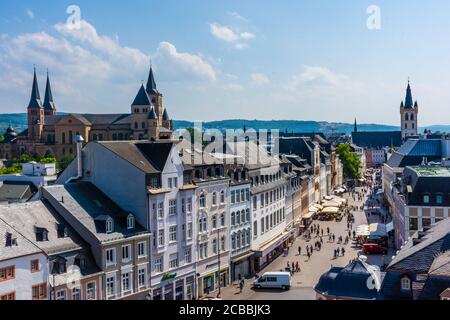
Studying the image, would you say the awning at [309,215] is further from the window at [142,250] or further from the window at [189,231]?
the window at [142,250]

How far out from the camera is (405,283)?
2977 cm

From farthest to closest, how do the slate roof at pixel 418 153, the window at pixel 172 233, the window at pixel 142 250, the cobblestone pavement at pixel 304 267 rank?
the slate roof at pixel 418 153
the cobblestone pavement at pixel 304 267
the window at pixel 172 233
the window at pixel 142 250

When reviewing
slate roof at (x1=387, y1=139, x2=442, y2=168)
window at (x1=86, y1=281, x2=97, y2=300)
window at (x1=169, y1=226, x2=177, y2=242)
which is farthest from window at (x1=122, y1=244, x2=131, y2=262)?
slate roof at (x1=387, y1=139, x2=442, y2=168)

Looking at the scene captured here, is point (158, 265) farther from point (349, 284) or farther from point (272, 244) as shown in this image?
point (272, 244)

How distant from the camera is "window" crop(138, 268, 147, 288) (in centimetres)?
4266

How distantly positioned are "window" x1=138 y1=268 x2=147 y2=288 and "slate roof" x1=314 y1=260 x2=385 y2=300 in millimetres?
14981

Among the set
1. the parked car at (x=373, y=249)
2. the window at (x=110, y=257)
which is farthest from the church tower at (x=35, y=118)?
the window at (x=110, y=257)

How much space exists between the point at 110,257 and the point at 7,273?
8446 millimetres

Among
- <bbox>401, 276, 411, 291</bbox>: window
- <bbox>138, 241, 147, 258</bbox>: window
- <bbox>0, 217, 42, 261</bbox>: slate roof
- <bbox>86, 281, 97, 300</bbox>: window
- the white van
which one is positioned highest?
<bbox>0, 217, 42, 261</bbox>: slate roof

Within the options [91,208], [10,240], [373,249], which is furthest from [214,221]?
[10,240]

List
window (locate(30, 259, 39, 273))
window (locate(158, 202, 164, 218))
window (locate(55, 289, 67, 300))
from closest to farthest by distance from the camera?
window (locate(30, 259, 39, 273)) → window (locate(55, 289, 67, 300)) → window (locate(158, 202, 164, 218))

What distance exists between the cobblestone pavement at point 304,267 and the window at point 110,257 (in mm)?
10008

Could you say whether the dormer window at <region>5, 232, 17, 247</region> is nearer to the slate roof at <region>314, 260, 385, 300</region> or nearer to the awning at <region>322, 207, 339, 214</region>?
the slate roof at <region>314, 260, 385, 300</region>

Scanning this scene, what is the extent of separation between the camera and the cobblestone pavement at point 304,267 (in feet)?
155
